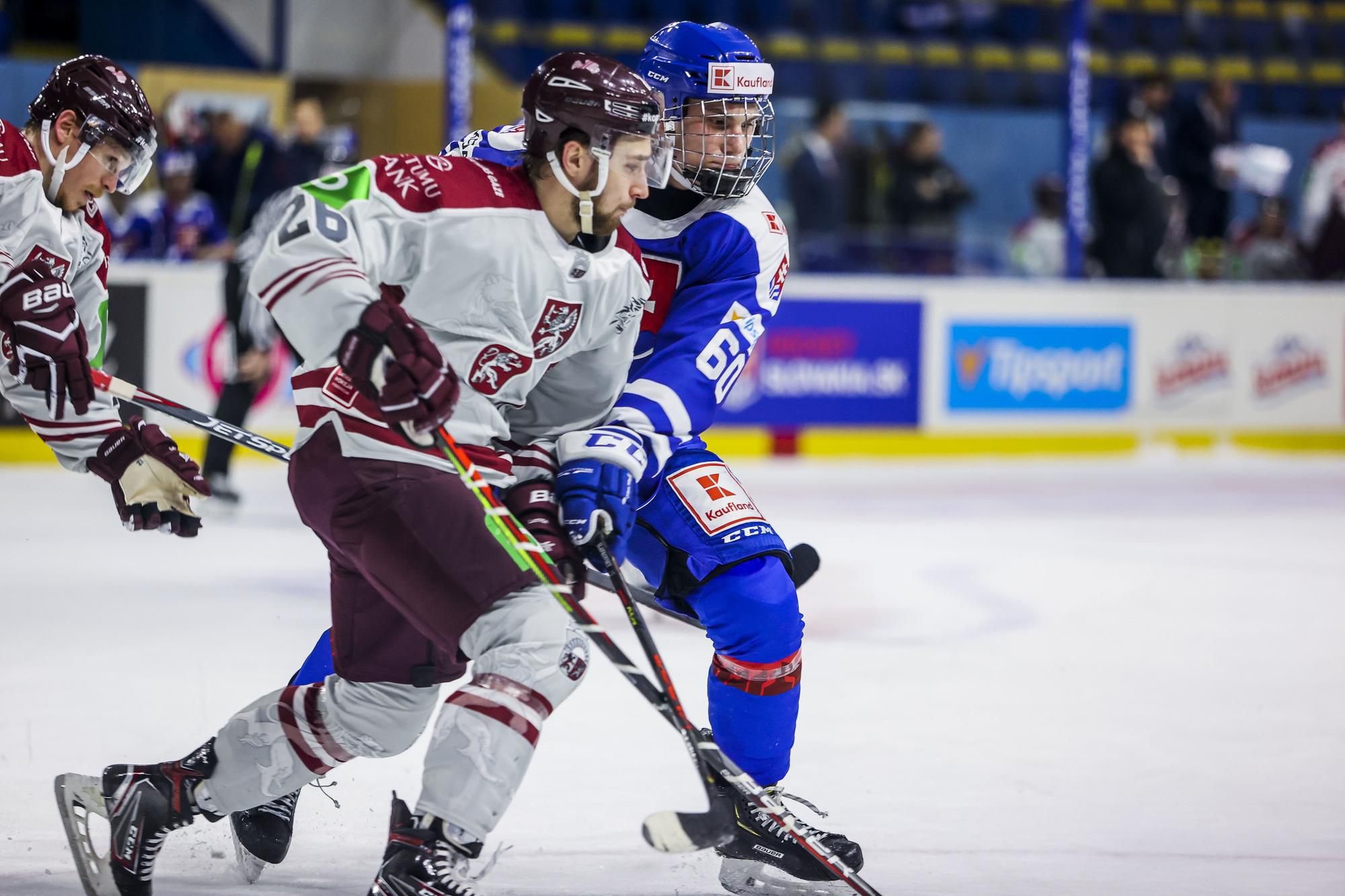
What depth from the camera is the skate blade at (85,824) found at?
7.59ft

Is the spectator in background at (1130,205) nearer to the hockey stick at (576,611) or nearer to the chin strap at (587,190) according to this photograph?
the chin strap at (587,190)

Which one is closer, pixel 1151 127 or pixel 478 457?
pixel 478 457

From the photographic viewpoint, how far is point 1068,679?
4.05 metres

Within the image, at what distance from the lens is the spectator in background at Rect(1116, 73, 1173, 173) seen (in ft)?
30.2

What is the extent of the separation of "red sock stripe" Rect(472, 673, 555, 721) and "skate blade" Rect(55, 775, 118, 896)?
0.67m

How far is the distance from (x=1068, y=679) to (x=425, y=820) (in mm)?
2389

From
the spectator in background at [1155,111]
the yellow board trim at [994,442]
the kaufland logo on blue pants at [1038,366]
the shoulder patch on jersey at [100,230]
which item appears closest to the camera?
the shoulder patch on jersey at [100,230]

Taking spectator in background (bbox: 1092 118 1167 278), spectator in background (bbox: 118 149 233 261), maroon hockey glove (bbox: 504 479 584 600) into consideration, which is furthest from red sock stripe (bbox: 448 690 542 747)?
spectator in background (bbox: 1092 118 1167 278)

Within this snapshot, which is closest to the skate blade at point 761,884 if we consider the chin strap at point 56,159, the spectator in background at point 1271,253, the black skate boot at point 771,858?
the black skate boot at point 771,858

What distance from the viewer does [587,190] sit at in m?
2.19

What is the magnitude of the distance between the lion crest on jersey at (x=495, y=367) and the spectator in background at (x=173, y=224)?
5.73m

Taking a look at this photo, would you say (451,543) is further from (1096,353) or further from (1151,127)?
(1151,127)

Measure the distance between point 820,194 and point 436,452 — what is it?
6508mm

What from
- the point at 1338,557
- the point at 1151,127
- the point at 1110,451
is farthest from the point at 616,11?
the point at 1338,557
